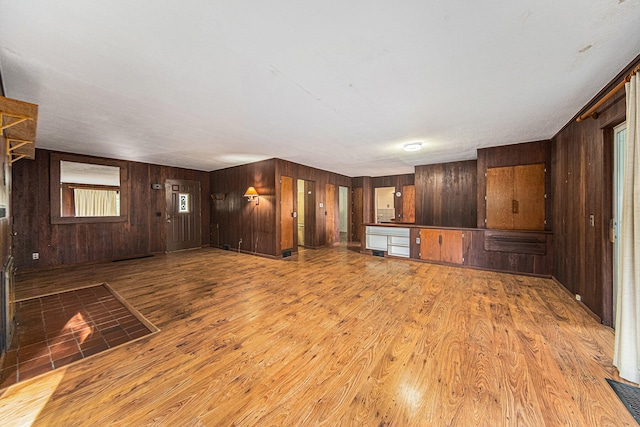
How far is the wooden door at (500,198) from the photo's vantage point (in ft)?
15.7

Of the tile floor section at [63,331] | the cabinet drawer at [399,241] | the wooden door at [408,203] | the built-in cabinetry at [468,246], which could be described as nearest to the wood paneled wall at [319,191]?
the built-in cabinetry at [468,246]

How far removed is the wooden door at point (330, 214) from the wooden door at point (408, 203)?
251 centimetres

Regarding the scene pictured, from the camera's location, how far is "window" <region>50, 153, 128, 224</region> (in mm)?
5281

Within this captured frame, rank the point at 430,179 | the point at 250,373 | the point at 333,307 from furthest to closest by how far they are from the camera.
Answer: the point at 430,179, the point at 333,307, the point at 250,373

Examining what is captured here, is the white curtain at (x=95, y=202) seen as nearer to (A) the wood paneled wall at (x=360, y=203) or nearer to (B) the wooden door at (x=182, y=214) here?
(B) the wooden door at (x=182, y=214)

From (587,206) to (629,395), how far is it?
2.23 meters

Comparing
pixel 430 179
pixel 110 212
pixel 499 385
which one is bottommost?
pixel 499 385

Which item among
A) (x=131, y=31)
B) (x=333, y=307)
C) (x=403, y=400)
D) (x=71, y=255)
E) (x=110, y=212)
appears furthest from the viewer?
(x=110, y=212)

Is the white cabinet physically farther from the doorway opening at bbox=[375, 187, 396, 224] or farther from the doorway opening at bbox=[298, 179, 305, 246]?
the doorway opening at bbox=[375, 187, 396, 224]

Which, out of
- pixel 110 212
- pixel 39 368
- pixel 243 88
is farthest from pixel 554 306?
pixel 110 212

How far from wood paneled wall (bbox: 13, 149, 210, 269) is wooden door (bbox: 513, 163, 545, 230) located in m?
8.33

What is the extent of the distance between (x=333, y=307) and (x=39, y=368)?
104 inches

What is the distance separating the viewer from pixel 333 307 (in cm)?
303

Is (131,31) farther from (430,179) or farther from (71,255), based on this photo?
(430,179)
